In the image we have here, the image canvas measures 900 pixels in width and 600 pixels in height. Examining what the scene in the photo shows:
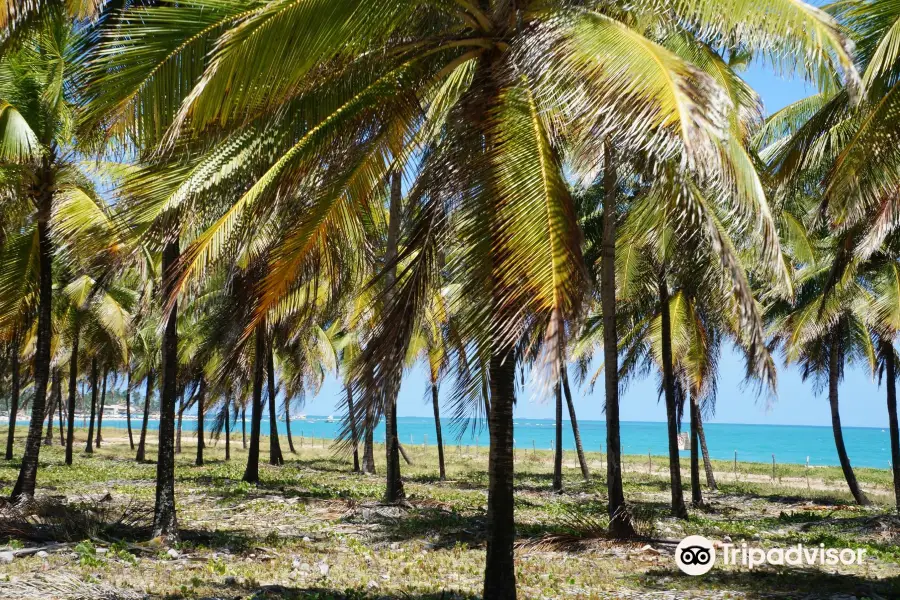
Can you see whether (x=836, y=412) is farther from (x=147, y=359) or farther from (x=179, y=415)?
(x=147, y=359)

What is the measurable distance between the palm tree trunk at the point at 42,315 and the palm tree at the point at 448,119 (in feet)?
23.3

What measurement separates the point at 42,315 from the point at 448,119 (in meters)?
9.90

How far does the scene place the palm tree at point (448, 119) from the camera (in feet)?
16.9

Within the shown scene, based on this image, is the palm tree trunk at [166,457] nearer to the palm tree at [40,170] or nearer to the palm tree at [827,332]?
the palm tree at [40,170]

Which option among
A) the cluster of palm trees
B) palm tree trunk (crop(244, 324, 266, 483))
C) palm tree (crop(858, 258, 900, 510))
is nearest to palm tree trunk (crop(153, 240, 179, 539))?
the cluster of palm trees

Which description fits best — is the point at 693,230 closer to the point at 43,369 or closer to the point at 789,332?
the point at 43,369

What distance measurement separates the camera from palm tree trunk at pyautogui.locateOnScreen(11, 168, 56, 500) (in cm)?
1239

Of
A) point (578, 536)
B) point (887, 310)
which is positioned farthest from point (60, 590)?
point (887, 310)

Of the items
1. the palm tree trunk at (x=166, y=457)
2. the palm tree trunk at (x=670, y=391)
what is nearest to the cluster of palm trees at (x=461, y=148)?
the palm tree trunk at (x=166, y=457)

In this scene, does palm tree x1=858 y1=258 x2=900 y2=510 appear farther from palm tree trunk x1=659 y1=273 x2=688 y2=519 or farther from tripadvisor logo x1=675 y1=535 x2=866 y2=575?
tripadvisor logo x1=675 y1=535 x2=866 y2=575

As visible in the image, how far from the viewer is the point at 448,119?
261 inches

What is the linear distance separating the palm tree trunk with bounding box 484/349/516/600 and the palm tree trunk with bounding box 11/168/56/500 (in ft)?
30.6

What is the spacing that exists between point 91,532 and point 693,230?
8950mm

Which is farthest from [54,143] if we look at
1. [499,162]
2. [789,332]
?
[789,332]
